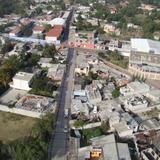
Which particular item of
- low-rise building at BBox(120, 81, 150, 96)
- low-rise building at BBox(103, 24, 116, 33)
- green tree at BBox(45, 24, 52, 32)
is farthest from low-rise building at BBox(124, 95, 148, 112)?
low-rise building at BBox(103, 24, 116, 33)

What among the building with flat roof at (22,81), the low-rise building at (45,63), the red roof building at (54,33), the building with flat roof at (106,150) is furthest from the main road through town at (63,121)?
the red roof building at (54,33)

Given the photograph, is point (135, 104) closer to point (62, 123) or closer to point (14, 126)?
point (62, 123)

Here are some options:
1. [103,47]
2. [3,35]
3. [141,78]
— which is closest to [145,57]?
[141,78]

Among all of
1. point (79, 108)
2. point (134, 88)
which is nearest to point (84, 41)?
point (134, 88)

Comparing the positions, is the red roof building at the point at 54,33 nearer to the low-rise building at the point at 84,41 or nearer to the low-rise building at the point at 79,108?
the low-rise building at the point at 84,41

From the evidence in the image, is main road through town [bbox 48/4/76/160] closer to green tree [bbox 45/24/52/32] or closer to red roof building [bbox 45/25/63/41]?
red roof building [bbox 45/25/63/41]

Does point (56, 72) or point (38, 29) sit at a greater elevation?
point (56, 72)

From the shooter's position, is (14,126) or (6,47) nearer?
(14,126)
